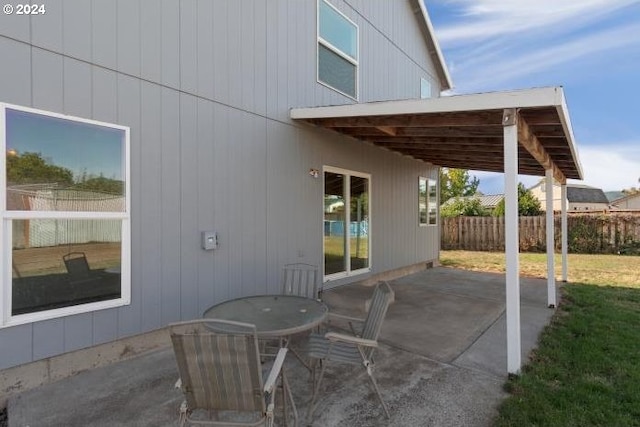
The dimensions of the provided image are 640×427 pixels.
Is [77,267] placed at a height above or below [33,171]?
below

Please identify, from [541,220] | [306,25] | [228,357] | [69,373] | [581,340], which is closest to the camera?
[228,357]

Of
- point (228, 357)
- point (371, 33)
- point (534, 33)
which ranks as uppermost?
point (534, 33)

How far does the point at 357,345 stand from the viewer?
9.68 ft

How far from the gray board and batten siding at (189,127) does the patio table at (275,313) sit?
1.20 meters

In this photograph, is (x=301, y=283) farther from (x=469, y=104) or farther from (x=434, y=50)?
(x=434, y=50)

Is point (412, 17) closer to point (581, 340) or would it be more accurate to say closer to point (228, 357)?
point (581, 340)

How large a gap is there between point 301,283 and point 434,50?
944 centimetres

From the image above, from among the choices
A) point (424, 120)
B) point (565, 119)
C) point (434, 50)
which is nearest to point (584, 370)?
point (565, 119)

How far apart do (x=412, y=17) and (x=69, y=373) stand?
1058 cm

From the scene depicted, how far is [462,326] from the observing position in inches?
204

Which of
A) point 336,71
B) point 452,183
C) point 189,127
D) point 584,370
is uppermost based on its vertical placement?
point 336,71

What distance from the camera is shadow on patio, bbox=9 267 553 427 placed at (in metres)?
2.87

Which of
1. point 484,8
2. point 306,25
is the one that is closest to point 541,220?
point 484,8

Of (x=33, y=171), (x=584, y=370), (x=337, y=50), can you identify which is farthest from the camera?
(x=337, y=50)
